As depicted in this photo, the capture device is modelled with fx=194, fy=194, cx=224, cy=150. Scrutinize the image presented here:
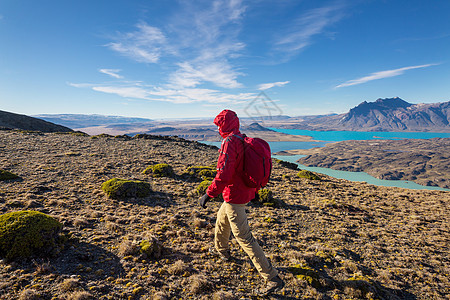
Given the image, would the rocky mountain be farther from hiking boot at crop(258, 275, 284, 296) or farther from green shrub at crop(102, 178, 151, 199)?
hiking boot at crop(258, 275, 284, 296)

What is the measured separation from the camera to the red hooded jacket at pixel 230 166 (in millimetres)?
4363

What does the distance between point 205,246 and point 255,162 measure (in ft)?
13.1

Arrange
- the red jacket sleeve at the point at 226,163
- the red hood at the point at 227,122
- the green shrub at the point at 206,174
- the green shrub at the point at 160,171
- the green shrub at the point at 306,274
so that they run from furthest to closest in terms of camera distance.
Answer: the green shrub at the point at 206,174 < the green shrub at the point at 160,171 < the green shrub at the point at 306,274 < the red hood at the point at 227,122 < the red jacket sleeve at the point at 226,163

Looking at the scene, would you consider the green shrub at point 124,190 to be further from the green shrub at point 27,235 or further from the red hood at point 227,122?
the red hood at point 227,122

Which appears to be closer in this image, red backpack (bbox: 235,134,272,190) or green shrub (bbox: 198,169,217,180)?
red backpack (bbox: 235,134,272,190)

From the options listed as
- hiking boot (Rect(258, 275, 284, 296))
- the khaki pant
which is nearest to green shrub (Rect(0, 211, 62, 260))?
the khaki pant

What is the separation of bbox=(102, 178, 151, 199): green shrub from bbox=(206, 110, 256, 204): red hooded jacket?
306 inches

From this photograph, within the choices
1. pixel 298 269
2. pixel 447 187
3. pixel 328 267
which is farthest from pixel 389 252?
pixel 447 187

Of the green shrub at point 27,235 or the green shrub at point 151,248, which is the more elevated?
the green shrub at point 27,235

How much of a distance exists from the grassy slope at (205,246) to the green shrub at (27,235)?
1.05ft

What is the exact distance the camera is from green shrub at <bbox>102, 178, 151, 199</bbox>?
10.3m

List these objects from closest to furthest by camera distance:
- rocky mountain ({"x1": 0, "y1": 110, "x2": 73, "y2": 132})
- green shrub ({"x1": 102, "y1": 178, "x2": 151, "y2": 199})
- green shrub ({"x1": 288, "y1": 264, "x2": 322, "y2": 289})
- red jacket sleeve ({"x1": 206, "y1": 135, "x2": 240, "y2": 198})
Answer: red jacket sleeve ({"x1": 206, "y1": 135, "x2": 240, "y2": 198}), green shrub ({"x1": 288, "y1": 264, "x2": 322, "y2": 289}), green shrub ({"x1": 102, "y1": 178, "x2": 151, "y2": 199}), rocky mountain ({"x1": 0, "y1": 110, "x2": 73, "y2": 132})

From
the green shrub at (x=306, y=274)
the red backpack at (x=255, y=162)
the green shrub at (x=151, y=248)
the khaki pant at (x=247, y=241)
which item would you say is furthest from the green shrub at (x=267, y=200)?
the red backpack at (x=255, y=162)

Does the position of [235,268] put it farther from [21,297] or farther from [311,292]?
[21,297]
